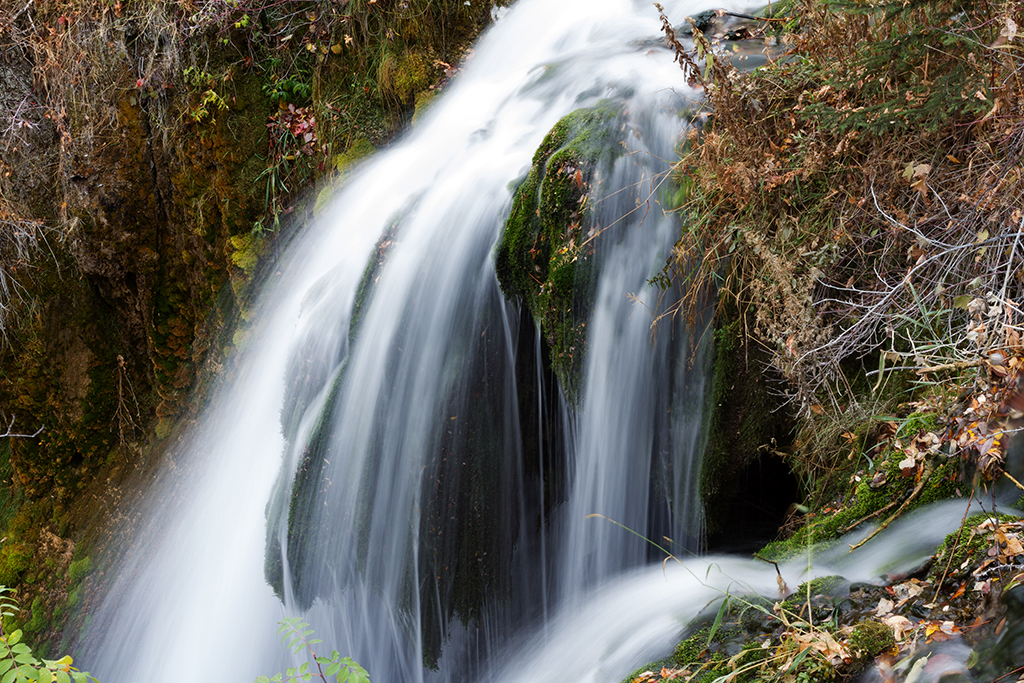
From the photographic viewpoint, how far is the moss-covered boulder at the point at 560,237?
9.95 feet

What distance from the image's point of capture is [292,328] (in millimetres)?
4055

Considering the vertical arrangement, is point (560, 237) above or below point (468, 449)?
above

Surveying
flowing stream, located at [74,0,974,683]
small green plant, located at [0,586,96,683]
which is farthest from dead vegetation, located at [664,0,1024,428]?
small green plant, located at [0,586,96,683]

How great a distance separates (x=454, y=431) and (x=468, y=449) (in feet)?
0.36

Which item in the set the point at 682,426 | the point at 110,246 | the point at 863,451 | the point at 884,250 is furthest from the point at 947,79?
the point at 110,246

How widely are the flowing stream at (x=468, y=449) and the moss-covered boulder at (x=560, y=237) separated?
0.06 metres

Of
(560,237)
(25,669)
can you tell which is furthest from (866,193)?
(25,669)

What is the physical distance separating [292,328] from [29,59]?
11.3 feet

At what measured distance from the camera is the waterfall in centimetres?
300

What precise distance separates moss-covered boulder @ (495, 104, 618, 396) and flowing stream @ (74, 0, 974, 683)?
0.18 ft

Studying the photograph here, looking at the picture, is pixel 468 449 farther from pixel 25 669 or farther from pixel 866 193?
pixel 866 193

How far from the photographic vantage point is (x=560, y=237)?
3.07 meters

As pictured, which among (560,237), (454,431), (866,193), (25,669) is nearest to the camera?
(25,669)

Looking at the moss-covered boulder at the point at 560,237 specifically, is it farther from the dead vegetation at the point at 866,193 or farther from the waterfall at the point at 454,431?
the dead vegetation at the point at 866,193
